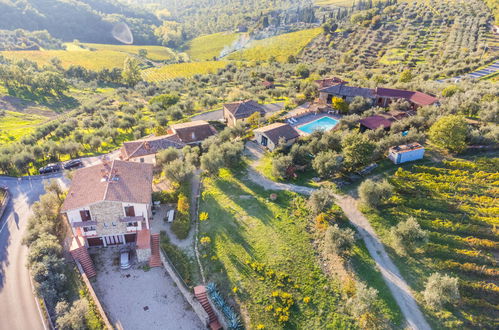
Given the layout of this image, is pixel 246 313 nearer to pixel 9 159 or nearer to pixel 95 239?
pixel 95 239

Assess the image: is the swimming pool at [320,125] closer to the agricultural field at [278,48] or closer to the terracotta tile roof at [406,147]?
the terracotta tile roof at [406,147]

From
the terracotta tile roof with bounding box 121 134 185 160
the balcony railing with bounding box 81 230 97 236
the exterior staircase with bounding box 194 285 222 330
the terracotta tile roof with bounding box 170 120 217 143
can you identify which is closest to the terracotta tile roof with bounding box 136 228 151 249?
the balcony railing with bounding box 81 230 97 236

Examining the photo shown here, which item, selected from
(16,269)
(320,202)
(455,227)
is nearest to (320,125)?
(320,202)

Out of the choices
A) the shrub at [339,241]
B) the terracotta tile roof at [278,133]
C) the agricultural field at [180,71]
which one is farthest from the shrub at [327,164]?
the agricultural field at [180,71]

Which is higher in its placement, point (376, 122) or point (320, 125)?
point (376, 122)

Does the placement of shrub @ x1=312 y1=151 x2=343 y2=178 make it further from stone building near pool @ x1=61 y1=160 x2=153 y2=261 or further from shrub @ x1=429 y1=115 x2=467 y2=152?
stone building near pool @ x1=61 y1=160 x2=153 y2=261

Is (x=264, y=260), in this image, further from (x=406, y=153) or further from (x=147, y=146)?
(x=147, y=146)
